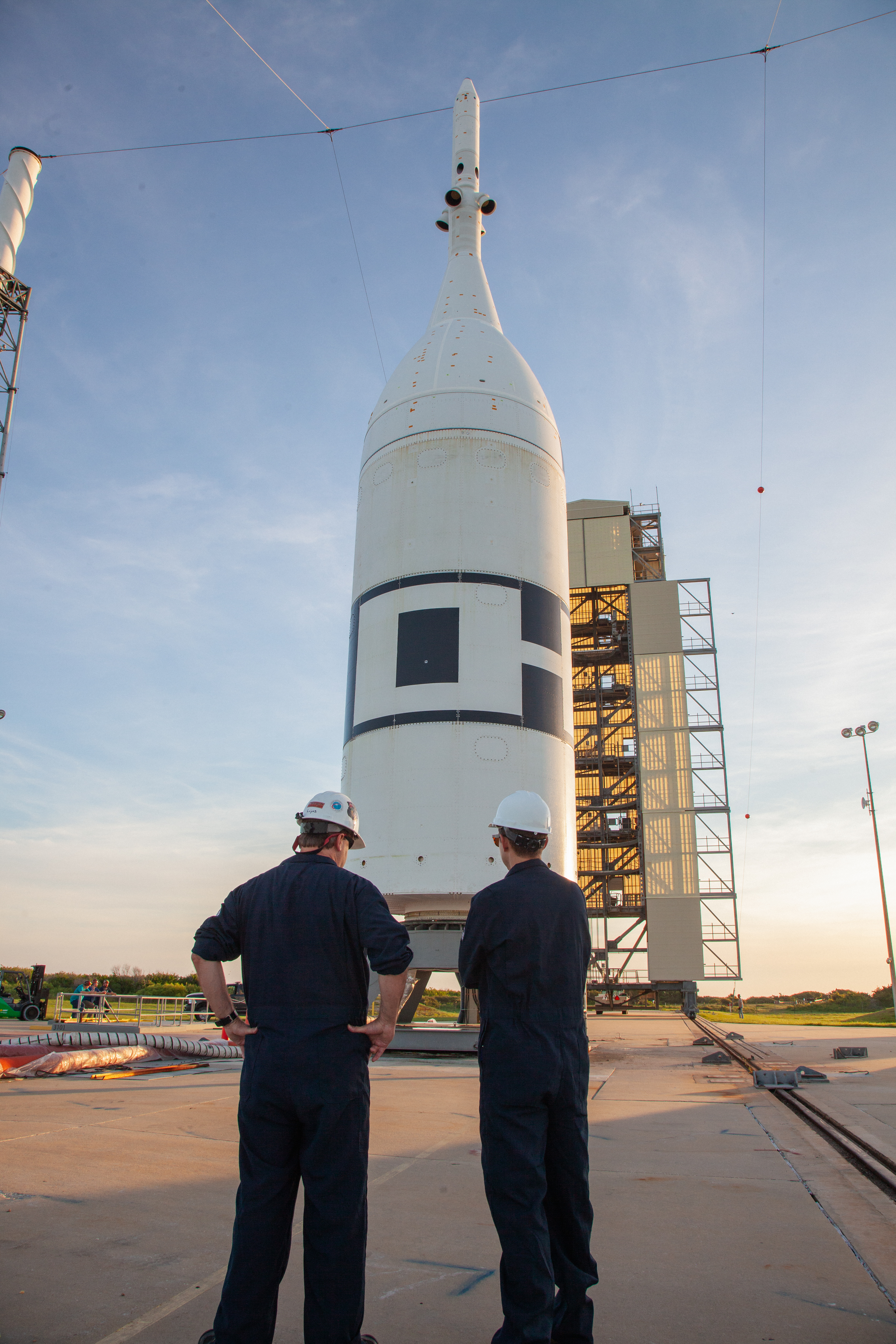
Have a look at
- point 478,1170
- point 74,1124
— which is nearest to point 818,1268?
point 478,1170

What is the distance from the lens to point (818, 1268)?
3.63 metres

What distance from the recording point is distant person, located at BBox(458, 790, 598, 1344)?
2945mm

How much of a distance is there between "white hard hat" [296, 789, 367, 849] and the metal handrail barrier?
48.5 feet

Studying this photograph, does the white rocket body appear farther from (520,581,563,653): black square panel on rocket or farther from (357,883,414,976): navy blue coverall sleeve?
(357,883,414,976): navy blue coverall sleeve

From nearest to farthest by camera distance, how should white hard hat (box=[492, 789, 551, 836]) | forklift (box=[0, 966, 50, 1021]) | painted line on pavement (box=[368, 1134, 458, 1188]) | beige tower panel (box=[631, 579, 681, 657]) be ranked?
white hard hat (box=[492, 789, 551, 836]), painted line on pavement (box=[368, 1134, 458, 1188]), forklift (box=[0, 966, 50, 1021]), beige tower panel (box=[631, 579, 681, 657])

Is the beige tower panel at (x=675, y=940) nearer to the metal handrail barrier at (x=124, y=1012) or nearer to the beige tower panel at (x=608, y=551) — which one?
the beige tower panel at (x=608, y=551)

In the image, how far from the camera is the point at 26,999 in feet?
75.0

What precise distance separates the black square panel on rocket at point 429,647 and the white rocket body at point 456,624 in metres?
0.03

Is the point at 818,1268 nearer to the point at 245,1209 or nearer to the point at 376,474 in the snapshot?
the point at 245,1209

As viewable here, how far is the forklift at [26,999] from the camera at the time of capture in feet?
72.3

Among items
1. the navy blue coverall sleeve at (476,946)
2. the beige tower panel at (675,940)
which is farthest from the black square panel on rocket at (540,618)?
the beige tower panel at (675,940)

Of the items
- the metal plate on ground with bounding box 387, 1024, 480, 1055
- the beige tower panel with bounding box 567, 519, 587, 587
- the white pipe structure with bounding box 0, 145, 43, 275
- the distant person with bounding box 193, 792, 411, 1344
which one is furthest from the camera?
the beige tower panel with bounding box 567, 519, 587, 587

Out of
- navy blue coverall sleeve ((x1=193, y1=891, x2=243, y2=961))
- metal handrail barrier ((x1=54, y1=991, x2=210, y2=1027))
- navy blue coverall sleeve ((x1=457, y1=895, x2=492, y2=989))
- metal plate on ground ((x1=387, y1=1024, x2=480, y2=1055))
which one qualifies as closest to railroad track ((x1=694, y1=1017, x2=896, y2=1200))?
navy blue coverall sleeve ((x1=457, y1=895, x2=492, y2=989))

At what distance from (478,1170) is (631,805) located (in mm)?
30339
